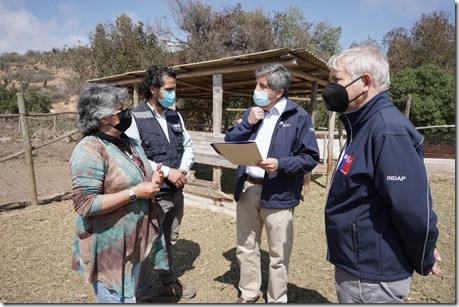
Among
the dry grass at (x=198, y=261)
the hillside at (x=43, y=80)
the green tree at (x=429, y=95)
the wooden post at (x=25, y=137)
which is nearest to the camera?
the dry grass at (x=198, y=261)

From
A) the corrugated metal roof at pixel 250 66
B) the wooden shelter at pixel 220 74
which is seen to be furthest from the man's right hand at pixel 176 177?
the wooden shelter at pixel 220 74

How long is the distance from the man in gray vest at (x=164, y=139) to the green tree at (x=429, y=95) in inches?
581

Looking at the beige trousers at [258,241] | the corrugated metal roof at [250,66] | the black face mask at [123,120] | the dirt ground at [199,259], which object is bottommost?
the dirt ground at [199,259]

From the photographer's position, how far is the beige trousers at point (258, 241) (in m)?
2.64

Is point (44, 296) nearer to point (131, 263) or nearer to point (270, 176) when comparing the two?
point (131, 263)

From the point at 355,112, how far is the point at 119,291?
1657 millimetres

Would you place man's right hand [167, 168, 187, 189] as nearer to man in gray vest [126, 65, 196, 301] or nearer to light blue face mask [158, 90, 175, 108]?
man in gray vest [126, 65, 196, 301]

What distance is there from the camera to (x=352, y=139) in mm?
1617

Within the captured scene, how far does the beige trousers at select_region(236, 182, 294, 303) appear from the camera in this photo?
8.66ft

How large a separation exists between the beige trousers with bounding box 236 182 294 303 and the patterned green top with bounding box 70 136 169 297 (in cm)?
104

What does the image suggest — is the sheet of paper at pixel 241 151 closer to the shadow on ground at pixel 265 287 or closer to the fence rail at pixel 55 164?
the shadow on ground at pixel 265 287

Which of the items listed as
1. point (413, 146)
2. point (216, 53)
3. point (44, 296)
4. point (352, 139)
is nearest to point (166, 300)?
point (44, 296)

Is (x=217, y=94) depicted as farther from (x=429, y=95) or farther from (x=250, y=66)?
(x=429, y=95)

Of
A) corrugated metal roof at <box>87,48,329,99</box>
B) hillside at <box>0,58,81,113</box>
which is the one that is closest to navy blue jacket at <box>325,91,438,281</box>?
corrugated metal roof at <box>87,48,329,99</box>
